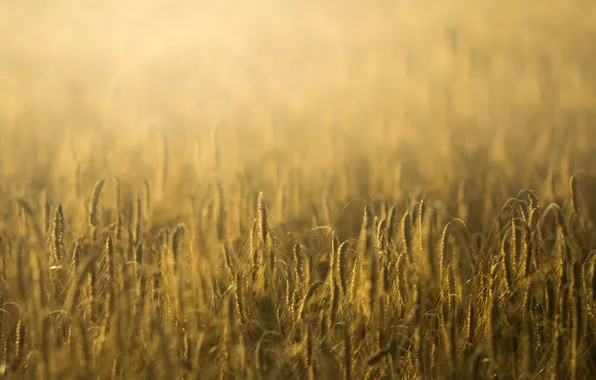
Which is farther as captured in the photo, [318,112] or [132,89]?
[132,89]

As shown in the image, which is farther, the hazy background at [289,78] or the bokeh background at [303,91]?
the hazy background at [289,78]

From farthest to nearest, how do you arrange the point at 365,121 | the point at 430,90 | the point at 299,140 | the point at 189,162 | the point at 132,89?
1. the point at 132,89
2. the point at 430,90
3. the point at 365,121
4. the point at 299,140
5. the point at 189,162

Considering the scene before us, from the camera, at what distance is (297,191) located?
264 cm

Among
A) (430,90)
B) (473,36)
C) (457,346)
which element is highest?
(473,36)

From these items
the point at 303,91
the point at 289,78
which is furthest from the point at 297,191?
the point at 289,78

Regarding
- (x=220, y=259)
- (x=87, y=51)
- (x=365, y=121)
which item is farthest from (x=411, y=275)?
(x=87, y=51)

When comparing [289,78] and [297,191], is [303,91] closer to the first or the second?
[289,78]

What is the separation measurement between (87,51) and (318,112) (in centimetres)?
350

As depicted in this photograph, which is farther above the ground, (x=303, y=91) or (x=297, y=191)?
(x=303, y=91)

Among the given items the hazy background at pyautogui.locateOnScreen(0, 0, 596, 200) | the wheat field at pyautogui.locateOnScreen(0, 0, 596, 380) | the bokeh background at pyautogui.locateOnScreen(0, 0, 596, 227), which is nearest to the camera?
the wheat field at pyautogui.locateOnScreen(0, 0, 596, 380)

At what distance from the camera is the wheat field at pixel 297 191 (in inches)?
56.4

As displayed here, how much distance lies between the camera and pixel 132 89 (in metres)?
5.62

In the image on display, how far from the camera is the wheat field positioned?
1.43 m

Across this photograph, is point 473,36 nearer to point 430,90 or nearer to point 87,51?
point 430,90
